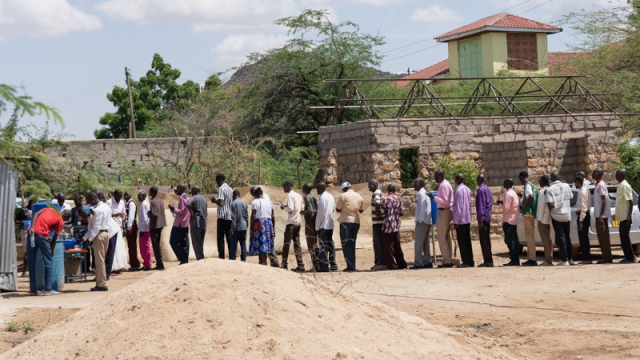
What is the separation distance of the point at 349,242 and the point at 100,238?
4.26m

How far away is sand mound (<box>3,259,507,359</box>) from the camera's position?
23.5 feet

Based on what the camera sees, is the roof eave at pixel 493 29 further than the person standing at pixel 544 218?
Yes

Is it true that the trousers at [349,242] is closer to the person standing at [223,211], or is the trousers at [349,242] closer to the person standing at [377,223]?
the person standing at [377,223]

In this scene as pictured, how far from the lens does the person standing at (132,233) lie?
17.6m

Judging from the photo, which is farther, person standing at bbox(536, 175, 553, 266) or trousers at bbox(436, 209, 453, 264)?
trousers at bbox(436, 209, 453, 264)

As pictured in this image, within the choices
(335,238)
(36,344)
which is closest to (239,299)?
(36,344)

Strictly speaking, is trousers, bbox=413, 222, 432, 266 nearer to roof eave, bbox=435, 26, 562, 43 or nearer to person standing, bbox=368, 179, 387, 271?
person standing, bbox=368, 179, 387, 271

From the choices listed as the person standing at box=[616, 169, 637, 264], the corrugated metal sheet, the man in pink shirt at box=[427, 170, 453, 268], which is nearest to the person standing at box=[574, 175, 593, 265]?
the person standing at box=[616, 169, 637, 264]

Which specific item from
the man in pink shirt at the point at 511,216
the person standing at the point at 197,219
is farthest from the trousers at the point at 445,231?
the person standing at the point at 197,219

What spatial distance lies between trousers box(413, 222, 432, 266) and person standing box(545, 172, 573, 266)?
208cm

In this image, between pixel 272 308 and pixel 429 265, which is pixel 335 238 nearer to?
pixel 429 265

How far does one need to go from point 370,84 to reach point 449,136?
39.4 ft

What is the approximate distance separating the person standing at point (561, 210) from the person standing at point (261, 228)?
15.4 feet

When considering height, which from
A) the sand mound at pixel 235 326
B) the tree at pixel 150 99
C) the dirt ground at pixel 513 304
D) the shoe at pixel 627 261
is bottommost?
the dirt ground at pixel 513 304
